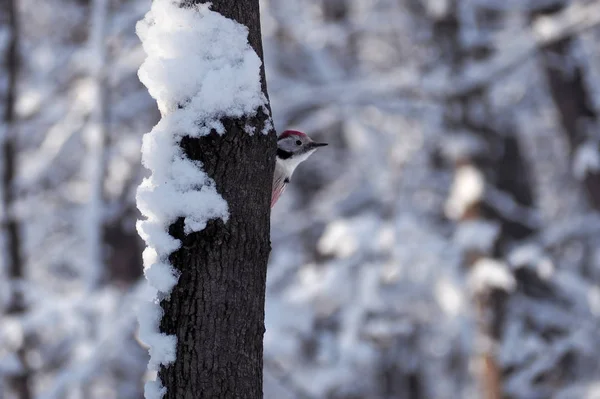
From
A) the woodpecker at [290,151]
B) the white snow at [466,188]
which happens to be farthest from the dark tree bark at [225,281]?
the white snow at [466,188]

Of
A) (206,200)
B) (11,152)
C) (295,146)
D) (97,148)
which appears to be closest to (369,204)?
(97,148)

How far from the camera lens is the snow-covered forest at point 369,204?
650 cm

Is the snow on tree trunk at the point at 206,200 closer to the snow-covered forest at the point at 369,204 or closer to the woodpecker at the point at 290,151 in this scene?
the woodpecker at the point at 290,151

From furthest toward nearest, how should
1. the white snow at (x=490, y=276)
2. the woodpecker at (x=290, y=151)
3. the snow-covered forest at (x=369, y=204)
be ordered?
the snow-covered forest at (x=369, y=204)
the white snow at (x=490, y=276)
the woodpecker at (x=290, y=151)

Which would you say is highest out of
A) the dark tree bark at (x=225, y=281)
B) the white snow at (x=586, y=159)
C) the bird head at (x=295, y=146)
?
the white snow at (x=586, y=159)

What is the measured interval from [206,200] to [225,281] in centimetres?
20

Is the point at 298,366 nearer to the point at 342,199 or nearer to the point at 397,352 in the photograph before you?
the point at 397,352

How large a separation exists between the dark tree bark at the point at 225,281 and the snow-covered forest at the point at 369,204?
13.5 ft

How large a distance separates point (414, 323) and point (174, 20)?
651cm

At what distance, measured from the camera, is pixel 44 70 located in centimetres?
851

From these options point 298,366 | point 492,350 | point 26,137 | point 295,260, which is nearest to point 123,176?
point 26,137

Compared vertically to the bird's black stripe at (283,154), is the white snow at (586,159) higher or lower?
higher

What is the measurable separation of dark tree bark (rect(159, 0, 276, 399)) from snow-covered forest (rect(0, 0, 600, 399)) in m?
4.11

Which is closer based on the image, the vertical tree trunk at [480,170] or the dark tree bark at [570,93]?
the vertical tree trunk at [480,170]
